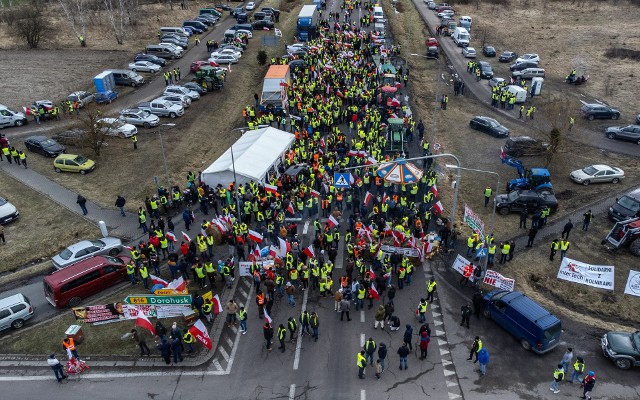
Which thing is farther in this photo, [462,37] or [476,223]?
[462,37]

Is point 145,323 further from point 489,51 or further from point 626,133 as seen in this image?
point 489,51

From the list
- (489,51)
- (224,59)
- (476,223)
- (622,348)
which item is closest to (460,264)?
(476,223)

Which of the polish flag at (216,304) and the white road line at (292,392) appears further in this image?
the polish flag at (216,304)

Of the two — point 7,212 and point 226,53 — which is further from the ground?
point 226,53

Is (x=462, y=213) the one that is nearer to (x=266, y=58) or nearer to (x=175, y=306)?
(x=175, y=306)

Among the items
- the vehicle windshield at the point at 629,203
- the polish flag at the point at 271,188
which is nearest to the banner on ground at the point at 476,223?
the vehicle windshield at the point at 629,203

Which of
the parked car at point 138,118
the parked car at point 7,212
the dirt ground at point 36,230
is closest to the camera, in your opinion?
the dirt ground at point 36,230

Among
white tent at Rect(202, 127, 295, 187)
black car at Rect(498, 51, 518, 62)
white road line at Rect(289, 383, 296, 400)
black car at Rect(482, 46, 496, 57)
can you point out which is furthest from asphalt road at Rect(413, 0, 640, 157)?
white road line at Rect(289, 383, 296, 400)

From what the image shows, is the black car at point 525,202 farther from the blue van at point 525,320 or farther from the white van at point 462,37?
the white van at point 462,37
